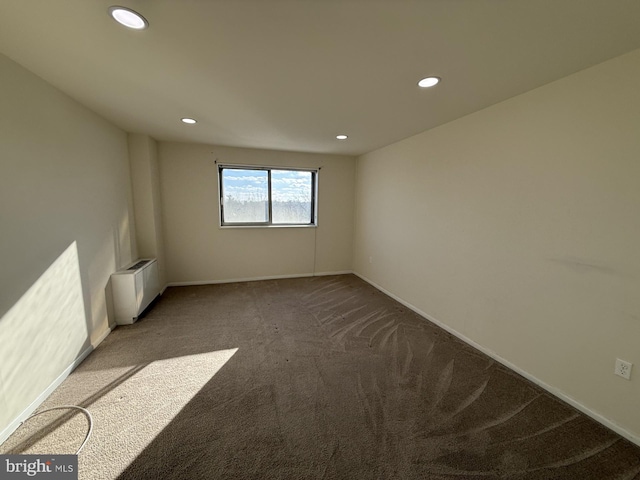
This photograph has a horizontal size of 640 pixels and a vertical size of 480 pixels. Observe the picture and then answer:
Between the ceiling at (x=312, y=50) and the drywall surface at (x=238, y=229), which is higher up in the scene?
the ceiling at (x=312, y=50)

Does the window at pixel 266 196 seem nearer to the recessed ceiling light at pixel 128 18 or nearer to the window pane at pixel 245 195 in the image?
the window pane at pixel 245 195

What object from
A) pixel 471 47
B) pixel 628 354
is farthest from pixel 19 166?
pixel 628 354

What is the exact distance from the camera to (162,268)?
12.9 ft

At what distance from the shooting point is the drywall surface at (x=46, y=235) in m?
1.55

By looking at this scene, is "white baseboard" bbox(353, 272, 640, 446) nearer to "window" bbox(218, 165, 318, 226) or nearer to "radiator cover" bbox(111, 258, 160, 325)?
"window" bbox(218, 165, 318, 226)

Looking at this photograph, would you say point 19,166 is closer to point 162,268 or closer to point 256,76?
point 256,76

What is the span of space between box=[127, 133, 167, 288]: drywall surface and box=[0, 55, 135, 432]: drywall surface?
0.73 m

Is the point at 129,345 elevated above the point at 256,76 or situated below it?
below

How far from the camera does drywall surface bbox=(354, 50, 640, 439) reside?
5.12ft

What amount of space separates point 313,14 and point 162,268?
3.92 metres

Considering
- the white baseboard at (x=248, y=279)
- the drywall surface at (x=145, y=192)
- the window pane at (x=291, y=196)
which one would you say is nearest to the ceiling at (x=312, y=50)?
the drywall surface at (x=145, y=192)

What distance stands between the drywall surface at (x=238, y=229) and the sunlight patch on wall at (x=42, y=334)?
1914 millimetres

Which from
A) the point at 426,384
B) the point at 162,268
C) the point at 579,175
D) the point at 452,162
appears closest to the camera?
the point at 579,175

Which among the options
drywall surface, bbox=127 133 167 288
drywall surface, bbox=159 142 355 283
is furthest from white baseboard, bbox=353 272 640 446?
drywall surface, bbox=127 133 167 288
